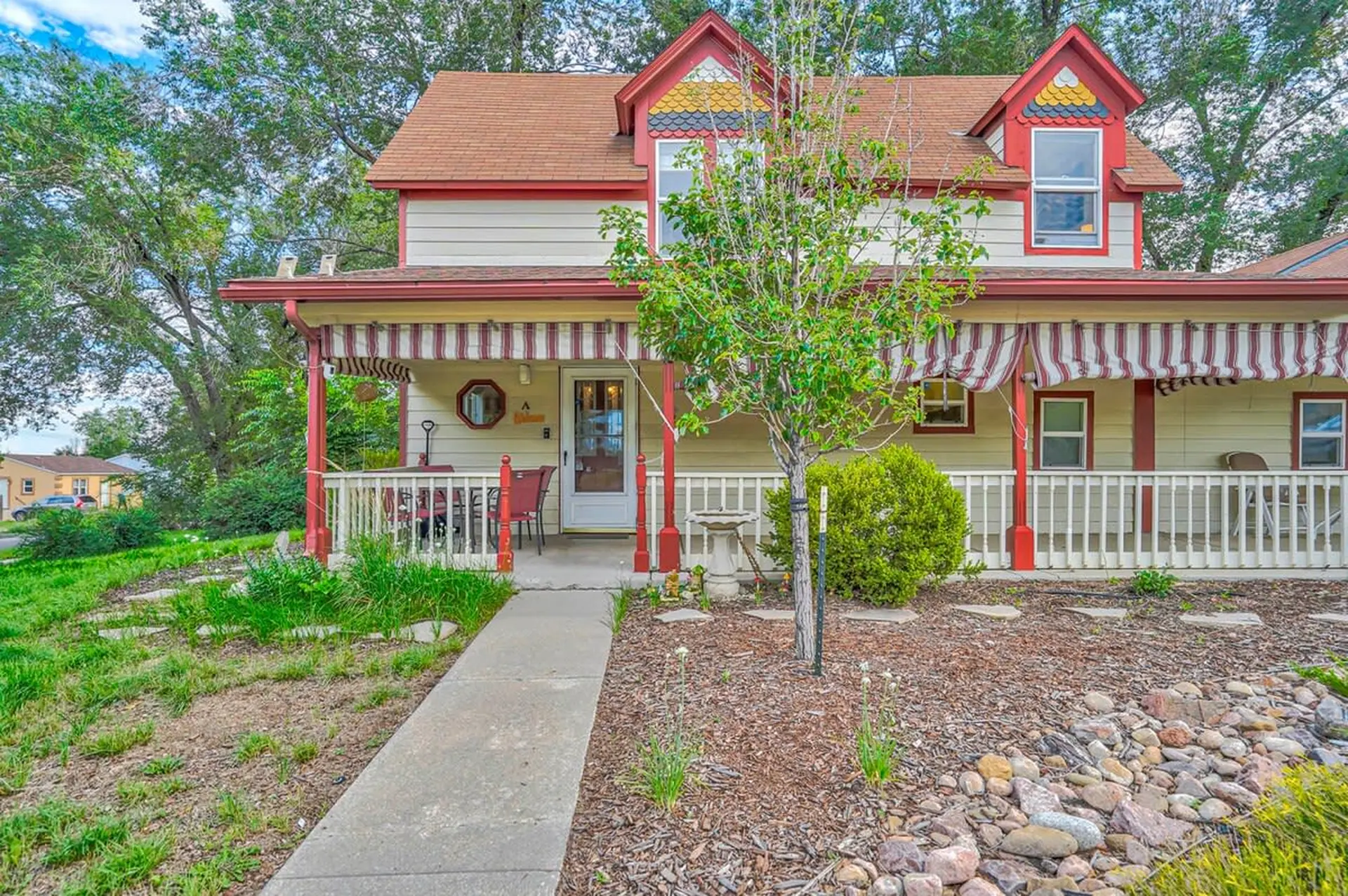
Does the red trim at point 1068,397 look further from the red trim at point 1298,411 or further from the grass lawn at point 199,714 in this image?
the grass lawn at point 199,714

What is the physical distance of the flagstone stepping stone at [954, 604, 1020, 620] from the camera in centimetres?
501

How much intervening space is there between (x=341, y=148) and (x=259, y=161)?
6.06 feet

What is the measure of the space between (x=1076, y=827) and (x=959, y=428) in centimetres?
701

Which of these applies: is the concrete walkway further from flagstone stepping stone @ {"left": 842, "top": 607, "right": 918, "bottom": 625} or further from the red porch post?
the red porch post

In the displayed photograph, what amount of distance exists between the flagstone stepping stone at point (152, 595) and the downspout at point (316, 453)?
1.16 m

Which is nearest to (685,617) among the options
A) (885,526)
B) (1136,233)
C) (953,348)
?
(885,526)

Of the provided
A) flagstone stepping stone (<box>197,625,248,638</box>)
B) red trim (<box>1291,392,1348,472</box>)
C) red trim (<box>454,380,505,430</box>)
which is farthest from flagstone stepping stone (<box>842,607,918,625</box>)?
red trim (<box>1291,392,1348,472</box>)

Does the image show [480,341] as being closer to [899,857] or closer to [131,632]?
[131,632]

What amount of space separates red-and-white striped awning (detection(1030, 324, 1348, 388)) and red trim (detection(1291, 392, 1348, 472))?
2.75 m

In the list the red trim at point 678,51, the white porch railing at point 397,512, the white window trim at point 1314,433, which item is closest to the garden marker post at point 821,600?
the white porch railing at point 397,512

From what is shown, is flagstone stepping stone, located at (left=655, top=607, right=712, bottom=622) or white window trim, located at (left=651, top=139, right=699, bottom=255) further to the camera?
white window trim, located at (left=651, top=139, right=699, bottom=255)

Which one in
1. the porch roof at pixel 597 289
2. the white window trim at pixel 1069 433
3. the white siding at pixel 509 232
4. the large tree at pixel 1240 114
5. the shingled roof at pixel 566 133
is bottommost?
the white window trim at pixel 1069 433

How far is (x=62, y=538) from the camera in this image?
9.54m

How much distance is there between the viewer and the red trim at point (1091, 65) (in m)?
7.91
